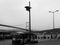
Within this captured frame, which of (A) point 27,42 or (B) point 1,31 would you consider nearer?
(B) point 1,31

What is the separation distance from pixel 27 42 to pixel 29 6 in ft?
20.5

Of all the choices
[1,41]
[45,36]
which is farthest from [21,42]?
[45,36]

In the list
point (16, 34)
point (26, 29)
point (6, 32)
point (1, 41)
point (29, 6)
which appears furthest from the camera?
point (26, 29)

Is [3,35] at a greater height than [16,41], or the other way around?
[3,35]

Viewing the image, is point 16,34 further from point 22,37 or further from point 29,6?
point 29,6

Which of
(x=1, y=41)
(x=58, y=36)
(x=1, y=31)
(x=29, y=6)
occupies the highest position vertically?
(x=29, y=6)

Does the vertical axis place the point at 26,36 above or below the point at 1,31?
below

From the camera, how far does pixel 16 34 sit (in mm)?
19281

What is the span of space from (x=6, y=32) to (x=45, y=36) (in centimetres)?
2778

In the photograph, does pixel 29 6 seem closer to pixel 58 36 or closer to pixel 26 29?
pixel 26 29

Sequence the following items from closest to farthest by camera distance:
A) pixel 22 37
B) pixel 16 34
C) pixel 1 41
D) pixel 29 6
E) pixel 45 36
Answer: pixel 1 41, pixel 16 34, pixel 22 37, pixel 29 6, pixel 45 36

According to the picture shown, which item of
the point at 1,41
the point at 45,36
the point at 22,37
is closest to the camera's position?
the point at 1,41

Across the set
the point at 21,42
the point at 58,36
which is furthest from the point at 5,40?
the point at 58,36

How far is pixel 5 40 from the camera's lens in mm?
14188
